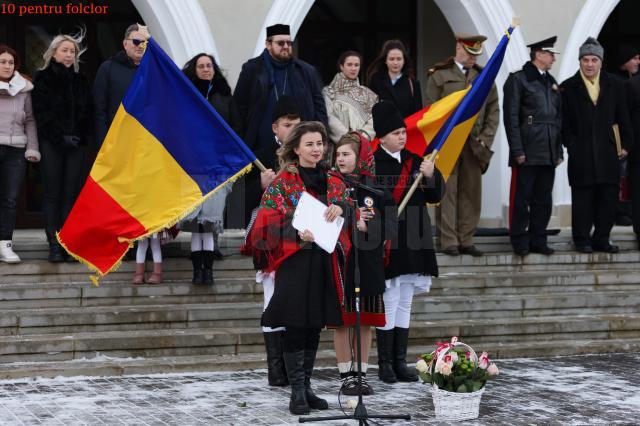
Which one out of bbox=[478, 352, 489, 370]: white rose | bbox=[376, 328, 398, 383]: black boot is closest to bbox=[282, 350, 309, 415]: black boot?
bbox=[376, 328, 398, 383]: black boot

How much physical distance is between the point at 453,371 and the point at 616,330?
3.63 metres

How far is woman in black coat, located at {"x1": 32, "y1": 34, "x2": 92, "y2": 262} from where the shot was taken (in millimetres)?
10633

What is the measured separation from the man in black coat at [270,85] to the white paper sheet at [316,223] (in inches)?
93.1

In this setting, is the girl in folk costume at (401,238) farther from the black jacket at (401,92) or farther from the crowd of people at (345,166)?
the black jacket at (401,92)

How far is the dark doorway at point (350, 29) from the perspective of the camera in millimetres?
15992

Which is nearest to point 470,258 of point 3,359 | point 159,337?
point 159,337

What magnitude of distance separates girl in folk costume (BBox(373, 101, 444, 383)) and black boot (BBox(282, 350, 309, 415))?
3.73 ft

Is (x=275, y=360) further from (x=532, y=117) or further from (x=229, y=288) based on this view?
(x=532, y=117)

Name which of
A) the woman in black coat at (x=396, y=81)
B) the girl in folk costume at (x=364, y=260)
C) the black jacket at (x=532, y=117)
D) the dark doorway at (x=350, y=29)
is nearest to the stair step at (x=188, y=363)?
the girl in folk costume at (x=364, y=260)

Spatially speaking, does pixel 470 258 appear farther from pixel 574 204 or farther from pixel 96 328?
pixel 96 328

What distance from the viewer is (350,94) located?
11.6 metres

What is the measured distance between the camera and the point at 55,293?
10250mm

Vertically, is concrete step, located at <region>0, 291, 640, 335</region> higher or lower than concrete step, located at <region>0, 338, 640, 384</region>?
higher

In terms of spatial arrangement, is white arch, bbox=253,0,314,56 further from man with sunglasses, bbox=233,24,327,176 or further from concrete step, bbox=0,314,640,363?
concrete step, bbox=0,314,640,363
